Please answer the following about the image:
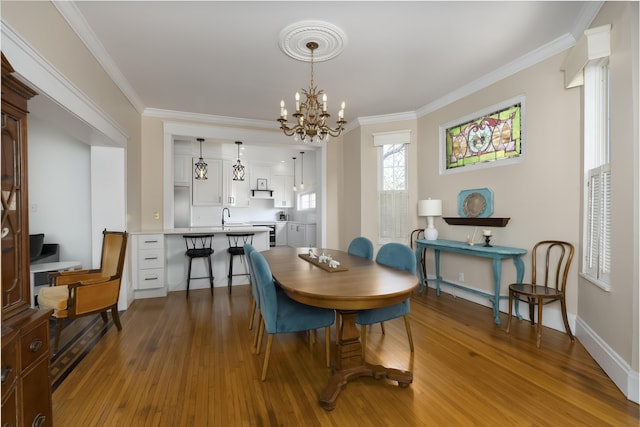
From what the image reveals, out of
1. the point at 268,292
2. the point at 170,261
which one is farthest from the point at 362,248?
the point at 170,261

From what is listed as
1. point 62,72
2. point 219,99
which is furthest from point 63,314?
point 219,99

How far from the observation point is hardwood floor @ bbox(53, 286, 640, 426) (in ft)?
5.49

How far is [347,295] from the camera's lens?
1.69m

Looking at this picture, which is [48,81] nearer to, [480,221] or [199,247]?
[199,247]

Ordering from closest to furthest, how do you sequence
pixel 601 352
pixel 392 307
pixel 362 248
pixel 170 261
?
pixel 601 352
pixel 392 307
pixel 362 248
pixel 170 261

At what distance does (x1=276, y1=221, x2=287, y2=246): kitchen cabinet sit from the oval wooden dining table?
6.37 m

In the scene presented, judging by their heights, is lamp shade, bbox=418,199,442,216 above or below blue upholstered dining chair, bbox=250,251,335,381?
above

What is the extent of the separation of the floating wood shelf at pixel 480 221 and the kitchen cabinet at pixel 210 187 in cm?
512

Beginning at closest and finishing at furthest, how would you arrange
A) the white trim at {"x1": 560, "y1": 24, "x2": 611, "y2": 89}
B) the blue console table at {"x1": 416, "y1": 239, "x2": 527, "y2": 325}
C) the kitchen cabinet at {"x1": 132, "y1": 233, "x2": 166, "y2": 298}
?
1. the white trim at {"x1": 560, "y1": 24, "x2": 611, "y2": 89}
2. the blue console table at {"x1": 416, "y1": 239, "x2": 527, "y2": 325}
3. the kitchen cabinet at {"x1": 132, "y1": 233, "x2": 166, "y2": 298}

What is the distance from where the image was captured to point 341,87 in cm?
366

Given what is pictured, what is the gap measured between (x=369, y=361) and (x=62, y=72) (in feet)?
10.4

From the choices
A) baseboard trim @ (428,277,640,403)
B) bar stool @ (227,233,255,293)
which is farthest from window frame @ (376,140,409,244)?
bar stool @ (227,233,255,293)

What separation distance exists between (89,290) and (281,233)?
6.41m

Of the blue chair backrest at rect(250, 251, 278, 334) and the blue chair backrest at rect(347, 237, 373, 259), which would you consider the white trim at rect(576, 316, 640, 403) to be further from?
the blue chair backrest at rect(250, 251, 278, 334)
